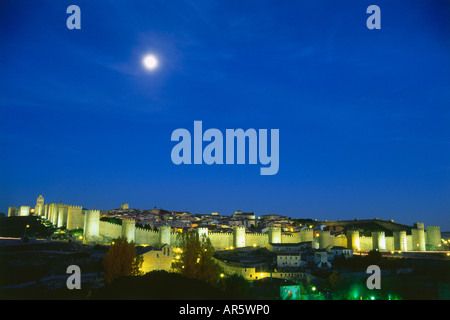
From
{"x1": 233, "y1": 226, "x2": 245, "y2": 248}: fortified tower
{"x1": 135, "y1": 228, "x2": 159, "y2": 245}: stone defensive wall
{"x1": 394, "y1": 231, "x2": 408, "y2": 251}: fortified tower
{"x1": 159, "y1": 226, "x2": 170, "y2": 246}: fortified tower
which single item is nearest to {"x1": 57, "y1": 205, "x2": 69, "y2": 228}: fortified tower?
{"x1": 135, "y1": 228, "x2": 159, "y2": 245}: stone defensive wall

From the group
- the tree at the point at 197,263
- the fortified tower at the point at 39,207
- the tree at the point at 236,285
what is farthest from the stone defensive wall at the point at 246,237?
the fortified tower at the point at 39,207

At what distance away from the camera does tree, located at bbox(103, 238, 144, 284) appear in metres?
18.3

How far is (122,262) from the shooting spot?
734 inches

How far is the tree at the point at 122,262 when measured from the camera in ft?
60.0

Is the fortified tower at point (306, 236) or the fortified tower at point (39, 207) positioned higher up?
the fortified tower at point (39, 207)

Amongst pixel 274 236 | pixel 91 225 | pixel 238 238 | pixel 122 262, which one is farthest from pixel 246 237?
pixel 122 262

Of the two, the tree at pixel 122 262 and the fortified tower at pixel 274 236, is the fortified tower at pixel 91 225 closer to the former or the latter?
the tree at pixel 122 262

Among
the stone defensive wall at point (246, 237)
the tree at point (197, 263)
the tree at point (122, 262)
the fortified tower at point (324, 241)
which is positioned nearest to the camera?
the tree at point (122, 262)

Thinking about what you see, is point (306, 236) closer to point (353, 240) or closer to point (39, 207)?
point (353, 240)

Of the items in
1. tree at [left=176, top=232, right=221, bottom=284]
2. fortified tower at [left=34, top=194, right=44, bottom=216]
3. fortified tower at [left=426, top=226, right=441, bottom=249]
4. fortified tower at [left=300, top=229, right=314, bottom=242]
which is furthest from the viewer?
fortified tower at [left=34, top=194, right=44, bottom=216]

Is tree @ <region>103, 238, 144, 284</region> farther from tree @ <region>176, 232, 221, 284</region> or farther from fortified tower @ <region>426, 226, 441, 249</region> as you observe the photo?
fortified tower @ <region>426, 226, 441, 249</region>
